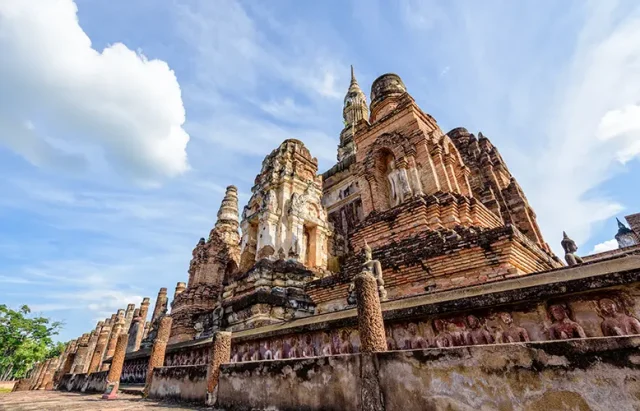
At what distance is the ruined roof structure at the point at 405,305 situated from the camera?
236 cm

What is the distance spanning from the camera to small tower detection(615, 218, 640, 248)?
106 feet

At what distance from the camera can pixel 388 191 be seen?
10.2m

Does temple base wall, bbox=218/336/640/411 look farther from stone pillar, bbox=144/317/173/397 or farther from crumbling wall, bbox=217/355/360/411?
stone pillar, bbox=144/317/173/397

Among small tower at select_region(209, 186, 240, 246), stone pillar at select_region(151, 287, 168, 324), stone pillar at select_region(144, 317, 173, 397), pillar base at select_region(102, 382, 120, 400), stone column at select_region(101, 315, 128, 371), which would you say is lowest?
pillar base at select_region(102, 382, 120, 400)

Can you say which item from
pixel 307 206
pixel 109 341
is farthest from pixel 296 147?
pixel 109 341

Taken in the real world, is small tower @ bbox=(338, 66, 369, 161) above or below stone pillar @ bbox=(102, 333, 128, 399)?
above

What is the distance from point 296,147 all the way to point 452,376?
552 inches

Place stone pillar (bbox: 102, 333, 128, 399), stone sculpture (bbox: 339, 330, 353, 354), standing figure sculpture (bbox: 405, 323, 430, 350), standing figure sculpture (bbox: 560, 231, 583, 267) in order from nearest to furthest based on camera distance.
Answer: standing figure sculpture (bbox: 405, 323, 430, 350)
stone sculpture (bbox: 339, 330, 353, 354)
stone pillar (bbox: 102, 333, 128, 399)
standing figure sculpture (bbox: 560, 231, 583, 267)

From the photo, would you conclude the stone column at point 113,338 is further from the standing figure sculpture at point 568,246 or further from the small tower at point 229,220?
the standing figure sculpture at point 568,246

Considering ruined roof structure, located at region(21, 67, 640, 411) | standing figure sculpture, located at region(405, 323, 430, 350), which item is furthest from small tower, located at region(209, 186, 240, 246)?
standing figure sculpture, located at region(405, 323, 430, 350)

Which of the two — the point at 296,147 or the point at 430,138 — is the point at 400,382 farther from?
the point at 296,147

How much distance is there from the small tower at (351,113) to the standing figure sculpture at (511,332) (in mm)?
23820

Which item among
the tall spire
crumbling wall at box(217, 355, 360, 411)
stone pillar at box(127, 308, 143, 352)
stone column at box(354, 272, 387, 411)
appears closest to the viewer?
stone column at box(354, 272, 387, 411)

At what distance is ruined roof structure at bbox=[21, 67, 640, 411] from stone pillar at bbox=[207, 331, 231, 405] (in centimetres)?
2
